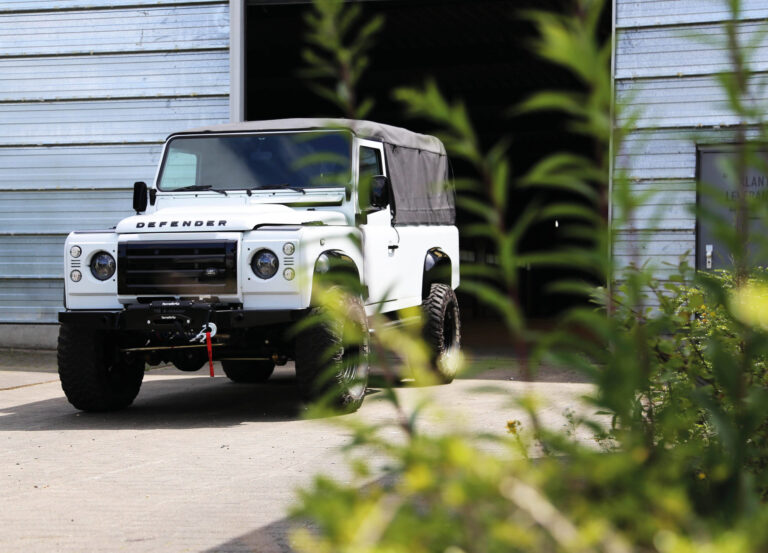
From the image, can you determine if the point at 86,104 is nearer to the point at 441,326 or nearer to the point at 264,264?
the point at 441,326

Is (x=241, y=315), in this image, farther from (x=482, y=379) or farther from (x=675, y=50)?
(x=675, y=50)

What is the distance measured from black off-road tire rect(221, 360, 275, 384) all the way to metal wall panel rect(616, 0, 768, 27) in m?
5.99

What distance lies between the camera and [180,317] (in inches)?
333

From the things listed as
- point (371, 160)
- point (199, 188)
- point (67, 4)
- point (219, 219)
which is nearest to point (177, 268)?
point (219, 219)

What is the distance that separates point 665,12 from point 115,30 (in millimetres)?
7286

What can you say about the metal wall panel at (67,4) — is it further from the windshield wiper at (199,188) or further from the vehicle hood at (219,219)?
the vehicle hood at (219,219)

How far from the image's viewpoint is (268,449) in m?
7.29

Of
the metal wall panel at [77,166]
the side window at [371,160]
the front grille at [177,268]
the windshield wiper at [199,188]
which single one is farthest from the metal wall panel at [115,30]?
the front grille at [177,268]

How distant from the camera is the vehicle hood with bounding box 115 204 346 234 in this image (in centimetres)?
856

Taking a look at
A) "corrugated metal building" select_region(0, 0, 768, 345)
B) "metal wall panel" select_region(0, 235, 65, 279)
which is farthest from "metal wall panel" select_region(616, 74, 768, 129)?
"metal wall panel" select_region(0, 235, 65, 279)

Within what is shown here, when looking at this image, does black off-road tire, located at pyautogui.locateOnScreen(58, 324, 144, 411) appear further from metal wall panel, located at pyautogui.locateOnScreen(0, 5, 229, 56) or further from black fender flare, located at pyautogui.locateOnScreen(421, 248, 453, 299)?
metal wall panel, located at pyautogui.locateOnScreen(0, 5, 229, 56)

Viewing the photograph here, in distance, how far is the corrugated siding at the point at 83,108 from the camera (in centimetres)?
1473

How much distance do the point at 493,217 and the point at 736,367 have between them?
1.55 ft

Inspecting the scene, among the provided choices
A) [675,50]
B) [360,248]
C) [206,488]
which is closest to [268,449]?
[206,488]
